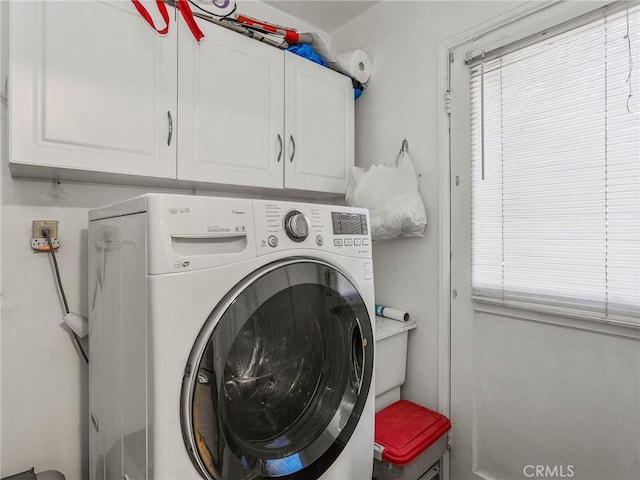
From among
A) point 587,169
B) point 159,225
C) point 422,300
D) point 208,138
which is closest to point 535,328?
point 422,300

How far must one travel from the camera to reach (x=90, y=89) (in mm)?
1187

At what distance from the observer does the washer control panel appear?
3.16 feet

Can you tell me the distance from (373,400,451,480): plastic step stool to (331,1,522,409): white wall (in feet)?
0.55

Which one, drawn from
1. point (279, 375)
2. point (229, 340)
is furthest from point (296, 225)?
point (279, 375)

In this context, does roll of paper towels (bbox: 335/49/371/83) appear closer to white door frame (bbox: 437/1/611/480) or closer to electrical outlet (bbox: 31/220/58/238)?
white door frame (bbox: 437/1/611/480)

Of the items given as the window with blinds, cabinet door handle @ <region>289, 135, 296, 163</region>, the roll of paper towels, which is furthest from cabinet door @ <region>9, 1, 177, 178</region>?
the window with blinds

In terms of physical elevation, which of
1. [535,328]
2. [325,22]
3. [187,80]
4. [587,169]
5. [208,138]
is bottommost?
[535,328]

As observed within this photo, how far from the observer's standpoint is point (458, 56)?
1660mm

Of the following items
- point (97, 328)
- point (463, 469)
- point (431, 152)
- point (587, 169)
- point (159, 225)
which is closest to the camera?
point (159, 225)

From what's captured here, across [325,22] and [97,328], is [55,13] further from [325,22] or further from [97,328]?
[325,22]

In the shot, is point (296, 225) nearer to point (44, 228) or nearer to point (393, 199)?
point (393, 199)

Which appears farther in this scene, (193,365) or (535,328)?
(535,328)

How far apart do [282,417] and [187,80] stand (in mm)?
1298

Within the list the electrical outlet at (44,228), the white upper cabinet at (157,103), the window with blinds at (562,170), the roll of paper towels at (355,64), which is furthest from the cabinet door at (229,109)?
the window with blinds at (562,170)
